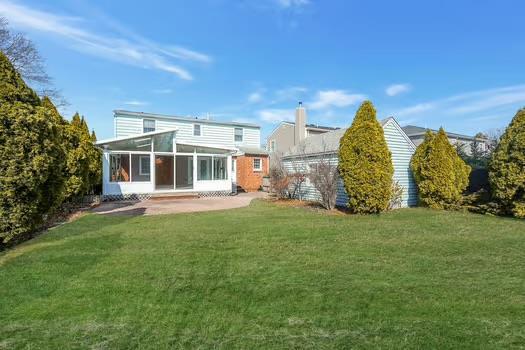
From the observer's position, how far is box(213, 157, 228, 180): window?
19.2m

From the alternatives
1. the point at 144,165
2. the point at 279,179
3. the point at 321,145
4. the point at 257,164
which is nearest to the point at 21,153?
the point at 279,179

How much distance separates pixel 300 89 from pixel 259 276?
790 inches

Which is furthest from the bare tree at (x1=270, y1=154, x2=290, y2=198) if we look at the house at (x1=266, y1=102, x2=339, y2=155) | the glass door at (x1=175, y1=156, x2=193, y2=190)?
the house at (x1=266, y1=102, x2=339, y2=155)

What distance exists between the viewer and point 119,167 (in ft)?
53.1

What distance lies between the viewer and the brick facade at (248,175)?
23.0 metres

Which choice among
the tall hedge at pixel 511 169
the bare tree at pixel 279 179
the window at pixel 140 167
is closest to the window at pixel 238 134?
the window at pixel 140 167

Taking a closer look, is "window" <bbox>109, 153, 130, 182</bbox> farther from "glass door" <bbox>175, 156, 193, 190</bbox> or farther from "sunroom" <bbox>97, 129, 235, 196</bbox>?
"glass door" <bbox>175, 156, 193, 190</bbox>

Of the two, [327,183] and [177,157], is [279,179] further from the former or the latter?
[177,157]

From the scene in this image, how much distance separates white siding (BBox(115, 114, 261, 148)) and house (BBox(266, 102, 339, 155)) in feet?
8.31

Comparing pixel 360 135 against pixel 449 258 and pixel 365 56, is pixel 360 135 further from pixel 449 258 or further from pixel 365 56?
pixel 365 56

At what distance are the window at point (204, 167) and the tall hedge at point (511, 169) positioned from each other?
14058 millimetres

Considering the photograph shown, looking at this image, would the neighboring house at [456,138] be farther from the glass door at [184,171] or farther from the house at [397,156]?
the glass door at [184,171]

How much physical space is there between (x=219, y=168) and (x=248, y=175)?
401cm

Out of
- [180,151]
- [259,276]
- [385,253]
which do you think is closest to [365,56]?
[180,151]
